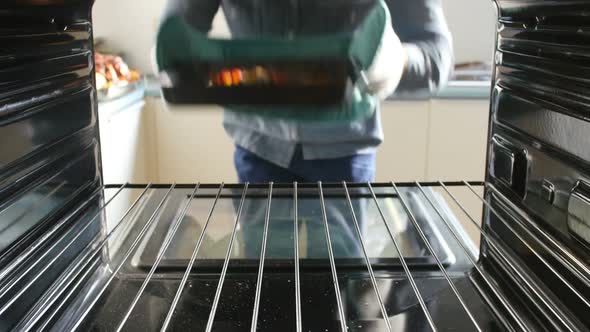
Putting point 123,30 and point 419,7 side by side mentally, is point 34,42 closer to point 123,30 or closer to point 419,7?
point 419,7

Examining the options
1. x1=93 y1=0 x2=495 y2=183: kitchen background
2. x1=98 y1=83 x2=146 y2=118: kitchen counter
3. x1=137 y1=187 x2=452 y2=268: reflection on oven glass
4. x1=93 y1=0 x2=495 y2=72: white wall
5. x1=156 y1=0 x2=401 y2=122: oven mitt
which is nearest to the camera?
x1=156 y1=0 x2=401 y2=122: oven mitt

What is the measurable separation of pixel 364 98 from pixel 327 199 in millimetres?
435

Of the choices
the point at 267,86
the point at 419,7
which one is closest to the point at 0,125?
the point at 267,86

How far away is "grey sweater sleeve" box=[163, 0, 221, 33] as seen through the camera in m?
0.54

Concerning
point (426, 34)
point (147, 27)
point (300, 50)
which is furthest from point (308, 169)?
point (147, 27)

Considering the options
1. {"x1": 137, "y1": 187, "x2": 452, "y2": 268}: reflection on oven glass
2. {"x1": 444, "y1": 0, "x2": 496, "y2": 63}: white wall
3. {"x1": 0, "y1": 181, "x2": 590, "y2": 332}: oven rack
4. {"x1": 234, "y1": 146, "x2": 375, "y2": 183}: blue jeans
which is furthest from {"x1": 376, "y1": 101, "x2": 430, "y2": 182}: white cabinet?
{"x1": 0, "y1": 181, "x2": 590, "y2": 332}: oven rack

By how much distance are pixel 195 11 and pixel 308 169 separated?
1.94 feet

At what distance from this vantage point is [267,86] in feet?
1.48

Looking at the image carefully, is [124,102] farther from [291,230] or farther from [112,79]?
[291,230]

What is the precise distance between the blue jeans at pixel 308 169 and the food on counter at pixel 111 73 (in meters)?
0.79

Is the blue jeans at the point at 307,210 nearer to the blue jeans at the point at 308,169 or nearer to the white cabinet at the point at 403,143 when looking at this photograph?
the blue jeans at the point at 308,169

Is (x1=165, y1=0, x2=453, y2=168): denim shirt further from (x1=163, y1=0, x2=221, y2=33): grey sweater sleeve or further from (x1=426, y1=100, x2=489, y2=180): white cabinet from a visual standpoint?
(x1=426, y1=100, x2=489, y2=180): white cabinet

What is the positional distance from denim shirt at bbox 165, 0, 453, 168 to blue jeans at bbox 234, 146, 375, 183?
2 centimetres

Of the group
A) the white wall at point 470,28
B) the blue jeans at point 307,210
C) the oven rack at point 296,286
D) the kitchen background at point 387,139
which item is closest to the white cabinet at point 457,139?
the kitchen background at point 387,139
